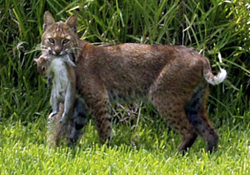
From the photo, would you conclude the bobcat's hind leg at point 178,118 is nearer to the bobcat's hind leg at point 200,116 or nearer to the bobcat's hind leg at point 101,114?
the bobcat's hind leg at point 200,116

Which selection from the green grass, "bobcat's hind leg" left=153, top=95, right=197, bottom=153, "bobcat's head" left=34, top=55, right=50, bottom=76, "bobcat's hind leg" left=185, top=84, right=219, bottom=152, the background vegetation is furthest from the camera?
the background vegetation

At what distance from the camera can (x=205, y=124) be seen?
6355mm

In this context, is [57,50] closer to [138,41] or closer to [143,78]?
[143,78]

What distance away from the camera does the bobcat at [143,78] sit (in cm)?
614

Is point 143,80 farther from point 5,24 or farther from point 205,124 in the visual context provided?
point 5,24

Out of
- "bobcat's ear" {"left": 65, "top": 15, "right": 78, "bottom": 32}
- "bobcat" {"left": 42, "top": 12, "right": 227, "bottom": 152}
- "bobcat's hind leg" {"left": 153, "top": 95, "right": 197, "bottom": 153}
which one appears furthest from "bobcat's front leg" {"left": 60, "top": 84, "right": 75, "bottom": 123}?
"bobcat's hind leg" {"left": 153, "top": 95, "right": 197, "bottom": 153}

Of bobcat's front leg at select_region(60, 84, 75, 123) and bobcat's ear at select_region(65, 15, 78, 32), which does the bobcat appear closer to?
bobcat's ear at select_region(65, 15, 78, 32)

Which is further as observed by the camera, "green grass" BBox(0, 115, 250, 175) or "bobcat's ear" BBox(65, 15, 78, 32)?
"bobcat's ear" BBox(65, 15, 78, 32)

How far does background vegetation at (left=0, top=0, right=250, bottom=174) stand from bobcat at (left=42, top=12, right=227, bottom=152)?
0.96ft

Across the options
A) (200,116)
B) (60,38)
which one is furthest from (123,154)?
(60,38)

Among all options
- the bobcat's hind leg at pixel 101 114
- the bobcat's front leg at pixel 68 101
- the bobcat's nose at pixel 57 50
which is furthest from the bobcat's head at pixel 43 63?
the bobcat's hind leg at pixel 101 114

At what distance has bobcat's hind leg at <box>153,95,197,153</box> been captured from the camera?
6.11m

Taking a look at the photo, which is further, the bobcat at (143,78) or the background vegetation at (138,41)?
the background vegetation at (138,41)

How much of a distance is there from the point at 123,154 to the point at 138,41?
1.78 m
